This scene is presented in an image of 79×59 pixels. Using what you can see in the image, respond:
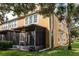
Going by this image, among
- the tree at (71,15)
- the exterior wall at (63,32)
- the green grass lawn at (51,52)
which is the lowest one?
the green grass lawn at (51,52)

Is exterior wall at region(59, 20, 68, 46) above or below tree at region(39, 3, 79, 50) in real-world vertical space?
below

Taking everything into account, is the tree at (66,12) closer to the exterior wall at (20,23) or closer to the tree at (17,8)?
the tree at (17,8)

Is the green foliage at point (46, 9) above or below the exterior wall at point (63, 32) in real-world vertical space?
above

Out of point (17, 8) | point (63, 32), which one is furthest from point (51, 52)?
point (17, 8)

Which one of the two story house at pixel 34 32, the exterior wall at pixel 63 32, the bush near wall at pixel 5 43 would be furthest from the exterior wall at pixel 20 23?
the exterior wall at pixel 63 32

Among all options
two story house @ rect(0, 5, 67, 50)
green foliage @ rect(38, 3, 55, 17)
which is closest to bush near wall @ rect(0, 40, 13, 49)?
two story house @ rect(0, 5, 67, 50)

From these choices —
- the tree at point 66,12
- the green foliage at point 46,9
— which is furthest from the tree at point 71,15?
the green foliage at point 46,9

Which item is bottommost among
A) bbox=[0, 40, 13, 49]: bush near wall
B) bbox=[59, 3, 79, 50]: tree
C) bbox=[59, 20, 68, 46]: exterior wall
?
bbox=[0, 40, 13, 49]: bush near wall

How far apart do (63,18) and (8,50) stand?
0.84 meters

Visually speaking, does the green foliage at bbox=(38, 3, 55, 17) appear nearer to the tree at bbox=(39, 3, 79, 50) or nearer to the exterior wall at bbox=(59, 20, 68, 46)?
the tree at bbox=(39, 3, 79, 50)

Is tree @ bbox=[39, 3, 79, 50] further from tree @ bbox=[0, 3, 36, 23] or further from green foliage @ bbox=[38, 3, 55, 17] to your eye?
tree @ bbox=[0, 3, 36, 23]

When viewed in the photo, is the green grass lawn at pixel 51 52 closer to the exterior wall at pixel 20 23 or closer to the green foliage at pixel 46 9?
the exterior wall at pixel 20 23

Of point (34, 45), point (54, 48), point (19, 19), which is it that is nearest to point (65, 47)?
point (54, 48)

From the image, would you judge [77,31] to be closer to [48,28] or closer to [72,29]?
[72,29]
